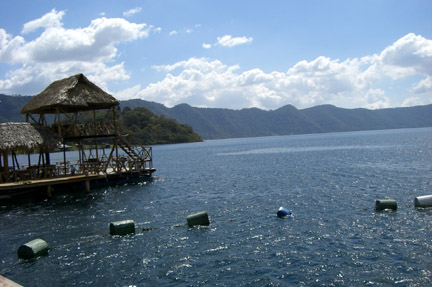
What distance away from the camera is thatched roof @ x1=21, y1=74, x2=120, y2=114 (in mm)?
31566

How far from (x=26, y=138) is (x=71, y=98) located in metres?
5.49

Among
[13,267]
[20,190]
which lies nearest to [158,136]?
[20,190]

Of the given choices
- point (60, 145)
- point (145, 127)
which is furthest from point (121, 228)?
point (145, 127)

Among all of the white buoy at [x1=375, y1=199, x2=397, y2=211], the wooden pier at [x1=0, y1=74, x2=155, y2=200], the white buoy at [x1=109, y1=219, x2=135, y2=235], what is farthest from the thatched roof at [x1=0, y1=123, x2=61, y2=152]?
the white buoy at [x1=375, y1=199, x2=397, y2=211]

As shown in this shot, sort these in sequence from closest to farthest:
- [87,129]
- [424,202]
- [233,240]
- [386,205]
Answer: [233,240], [386,205], [424,202], [87,129]

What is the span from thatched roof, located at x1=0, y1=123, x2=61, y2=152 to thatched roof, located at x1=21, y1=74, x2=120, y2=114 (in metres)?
2.56

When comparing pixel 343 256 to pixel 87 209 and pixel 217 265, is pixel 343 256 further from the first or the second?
pixel 87 209

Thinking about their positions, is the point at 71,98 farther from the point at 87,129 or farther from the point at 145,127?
the point at 145,127

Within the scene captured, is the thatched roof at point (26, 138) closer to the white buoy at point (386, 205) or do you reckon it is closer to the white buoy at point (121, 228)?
the white buoy at point (121, 228)

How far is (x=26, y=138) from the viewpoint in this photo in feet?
93.4

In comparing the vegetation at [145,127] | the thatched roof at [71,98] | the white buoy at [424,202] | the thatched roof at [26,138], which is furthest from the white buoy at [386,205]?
the vegetation at [145,127]

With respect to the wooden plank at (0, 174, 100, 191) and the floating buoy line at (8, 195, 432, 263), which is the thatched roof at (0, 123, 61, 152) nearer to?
the wooden plank at (0, 174, 100, 191)

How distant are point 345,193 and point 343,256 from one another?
13.4m

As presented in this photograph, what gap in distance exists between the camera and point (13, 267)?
1409 centimetres
